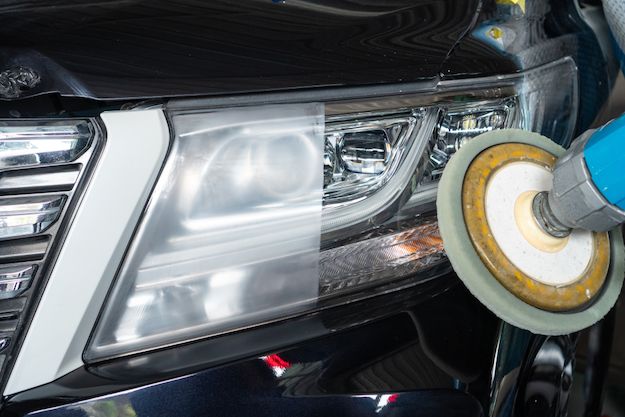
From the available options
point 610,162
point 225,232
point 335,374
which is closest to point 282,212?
point 225,232

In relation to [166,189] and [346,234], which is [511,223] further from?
[166,189]

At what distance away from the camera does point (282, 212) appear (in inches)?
28.3

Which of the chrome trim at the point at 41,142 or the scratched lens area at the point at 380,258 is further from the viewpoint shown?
the scratched lens area at the point at 380,258

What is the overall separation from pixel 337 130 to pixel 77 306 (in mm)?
348

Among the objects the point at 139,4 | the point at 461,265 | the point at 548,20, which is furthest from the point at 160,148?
the point at 548,20

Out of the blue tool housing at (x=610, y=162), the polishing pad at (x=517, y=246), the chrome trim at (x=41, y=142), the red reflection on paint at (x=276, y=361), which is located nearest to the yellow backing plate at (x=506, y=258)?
the polishing pad at (x=517, y=246)

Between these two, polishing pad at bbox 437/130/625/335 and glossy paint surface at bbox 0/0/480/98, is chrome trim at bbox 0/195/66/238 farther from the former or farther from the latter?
polishing pad at bbox 437/130/625/335

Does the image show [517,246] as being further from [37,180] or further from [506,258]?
[37,180]

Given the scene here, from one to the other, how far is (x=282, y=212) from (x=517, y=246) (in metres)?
0.27

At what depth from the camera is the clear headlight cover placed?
682 millimetres

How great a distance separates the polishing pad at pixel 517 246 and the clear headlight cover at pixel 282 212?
2.9 inches

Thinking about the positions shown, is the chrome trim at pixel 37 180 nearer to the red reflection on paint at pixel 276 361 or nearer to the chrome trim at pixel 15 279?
the chrome trim at pixel 15 279

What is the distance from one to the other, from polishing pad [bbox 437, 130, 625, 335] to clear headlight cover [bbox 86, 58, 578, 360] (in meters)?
0.07

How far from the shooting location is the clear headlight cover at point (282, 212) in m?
0.68
